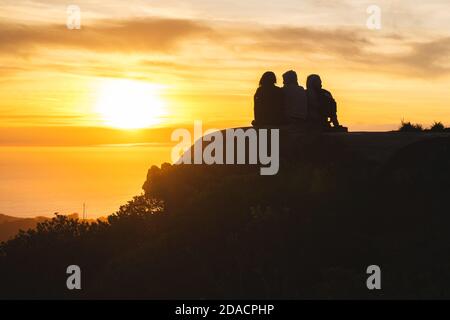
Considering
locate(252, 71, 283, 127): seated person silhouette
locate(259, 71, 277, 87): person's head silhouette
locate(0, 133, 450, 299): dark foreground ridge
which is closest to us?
locate(0, 133, 450, 299): dark foreground ridge

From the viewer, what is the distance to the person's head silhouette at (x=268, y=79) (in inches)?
992

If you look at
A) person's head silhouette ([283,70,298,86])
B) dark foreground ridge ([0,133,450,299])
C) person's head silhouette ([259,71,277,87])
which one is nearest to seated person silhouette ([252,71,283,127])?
person's head silhouette ([259,71,277,87])

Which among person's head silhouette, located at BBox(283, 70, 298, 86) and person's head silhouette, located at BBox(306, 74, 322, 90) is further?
person's head silhouette, located at BBox(306, 74, 322, 90)

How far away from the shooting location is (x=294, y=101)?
25.1 metres

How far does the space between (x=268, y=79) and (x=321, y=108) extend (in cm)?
208

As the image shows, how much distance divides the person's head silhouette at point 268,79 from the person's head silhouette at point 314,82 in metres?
1.32

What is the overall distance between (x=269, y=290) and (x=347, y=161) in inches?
249

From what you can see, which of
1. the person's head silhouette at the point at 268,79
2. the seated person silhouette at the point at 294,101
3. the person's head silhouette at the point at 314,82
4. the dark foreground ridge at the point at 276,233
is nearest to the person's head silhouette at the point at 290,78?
the seated person silhouette at the point at 294,101

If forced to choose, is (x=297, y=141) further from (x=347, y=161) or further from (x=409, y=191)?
(x=409, y=191)

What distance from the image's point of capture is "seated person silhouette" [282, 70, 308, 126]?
82.1 feet

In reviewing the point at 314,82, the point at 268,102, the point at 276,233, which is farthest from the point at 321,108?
the point at 276,233

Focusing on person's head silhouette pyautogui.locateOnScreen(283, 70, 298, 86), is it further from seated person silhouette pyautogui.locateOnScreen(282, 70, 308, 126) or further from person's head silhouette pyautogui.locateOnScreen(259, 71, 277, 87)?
person's head silhouette pyautogui.locateOnScreen(259, 71, 277, 87)

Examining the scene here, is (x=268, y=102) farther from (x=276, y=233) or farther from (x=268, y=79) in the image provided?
(x=276, y=233)

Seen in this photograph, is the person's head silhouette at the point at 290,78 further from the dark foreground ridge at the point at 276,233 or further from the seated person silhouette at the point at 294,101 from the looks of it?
the dark foreground ridge at the point at 276,233
